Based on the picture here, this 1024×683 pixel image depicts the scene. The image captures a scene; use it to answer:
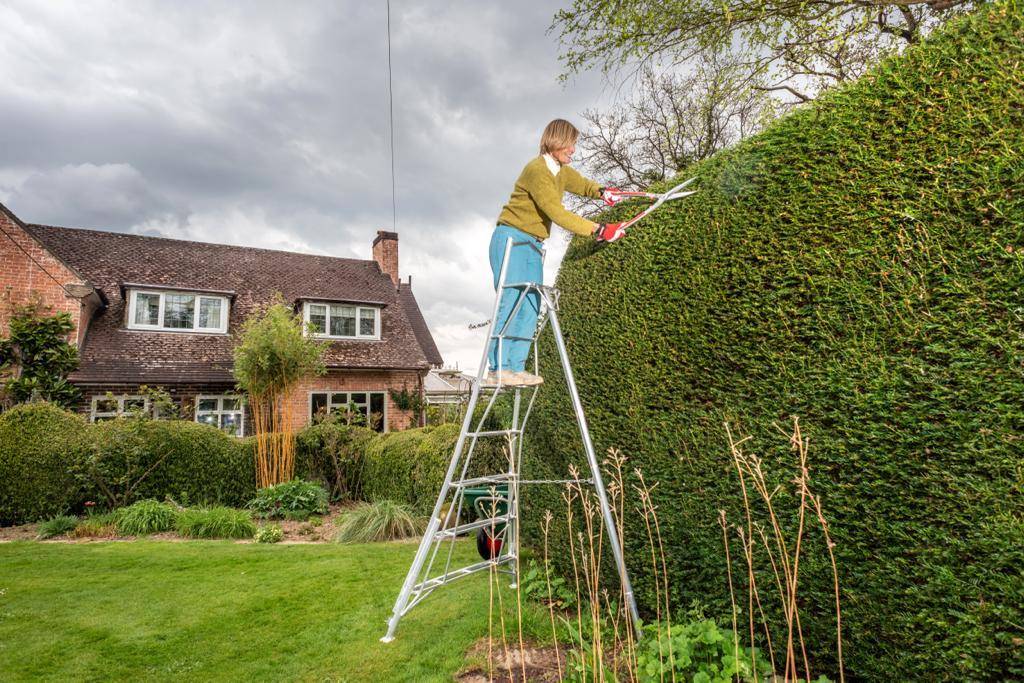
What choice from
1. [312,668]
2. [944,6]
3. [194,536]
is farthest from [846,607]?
[194,536]

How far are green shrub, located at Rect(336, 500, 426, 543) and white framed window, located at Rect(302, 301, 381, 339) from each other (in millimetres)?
12137

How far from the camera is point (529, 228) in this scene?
387cm

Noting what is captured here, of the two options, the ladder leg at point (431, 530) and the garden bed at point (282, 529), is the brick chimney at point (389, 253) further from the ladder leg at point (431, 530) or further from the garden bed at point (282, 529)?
the ladder leg at point (431, 530)

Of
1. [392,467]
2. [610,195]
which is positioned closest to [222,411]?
[392,467]

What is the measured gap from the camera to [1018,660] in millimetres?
2057

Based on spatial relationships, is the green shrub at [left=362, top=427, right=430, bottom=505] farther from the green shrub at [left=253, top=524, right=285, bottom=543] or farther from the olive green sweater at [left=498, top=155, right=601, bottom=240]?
the olive green sweater at [left=498, top=155, right=601, bottom=240]

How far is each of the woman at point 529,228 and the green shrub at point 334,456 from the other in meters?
10.4

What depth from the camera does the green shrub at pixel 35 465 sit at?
10.2 meters

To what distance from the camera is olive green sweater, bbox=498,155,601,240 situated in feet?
11.8

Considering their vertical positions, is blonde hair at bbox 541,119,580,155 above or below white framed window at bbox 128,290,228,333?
below

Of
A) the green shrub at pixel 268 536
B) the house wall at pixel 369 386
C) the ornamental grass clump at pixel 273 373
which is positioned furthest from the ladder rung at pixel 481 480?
the house wall at pixel 369 386

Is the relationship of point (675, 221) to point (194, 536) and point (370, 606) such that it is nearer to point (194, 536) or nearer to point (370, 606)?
point (370, 606)

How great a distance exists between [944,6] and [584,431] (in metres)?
5.96

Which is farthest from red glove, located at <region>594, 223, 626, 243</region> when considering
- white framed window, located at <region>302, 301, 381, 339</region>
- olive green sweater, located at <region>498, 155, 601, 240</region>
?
white framed window, located at <region>302, 301, 381, 339</region>
